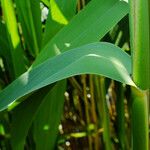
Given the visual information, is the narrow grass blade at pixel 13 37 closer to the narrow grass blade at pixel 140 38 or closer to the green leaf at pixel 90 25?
the green leaf at pixel 90 25

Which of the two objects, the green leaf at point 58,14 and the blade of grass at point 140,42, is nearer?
the blade of grass at point 140,42

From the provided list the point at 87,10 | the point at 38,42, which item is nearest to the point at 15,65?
the point at 38,42

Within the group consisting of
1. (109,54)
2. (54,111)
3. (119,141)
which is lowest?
(119,141)

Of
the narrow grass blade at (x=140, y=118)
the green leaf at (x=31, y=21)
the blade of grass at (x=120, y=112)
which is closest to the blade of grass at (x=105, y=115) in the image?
→ the blade of grass at (x=120, y=112)

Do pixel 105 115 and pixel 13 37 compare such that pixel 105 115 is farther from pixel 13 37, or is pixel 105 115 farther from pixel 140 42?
pixel 140 42

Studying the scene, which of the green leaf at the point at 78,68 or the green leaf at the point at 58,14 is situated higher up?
the green leaf at the point at 58,14

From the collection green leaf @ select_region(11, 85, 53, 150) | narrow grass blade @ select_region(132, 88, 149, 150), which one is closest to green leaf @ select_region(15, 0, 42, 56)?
green leaf @ select_region(11, 85, 53, 150)

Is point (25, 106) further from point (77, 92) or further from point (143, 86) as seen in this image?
point (77, 92)
